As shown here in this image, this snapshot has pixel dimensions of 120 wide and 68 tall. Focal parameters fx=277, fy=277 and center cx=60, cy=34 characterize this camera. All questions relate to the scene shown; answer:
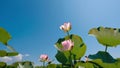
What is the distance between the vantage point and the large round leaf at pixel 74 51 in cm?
202

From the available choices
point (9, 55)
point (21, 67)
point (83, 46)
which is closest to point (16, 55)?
point (9, 55)

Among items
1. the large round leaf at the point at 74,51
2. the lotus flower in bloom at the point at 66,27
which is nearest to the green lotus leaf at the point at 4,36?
the large round leaf at the point at 74,51

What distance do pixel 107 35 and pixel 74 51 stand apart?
0.30m

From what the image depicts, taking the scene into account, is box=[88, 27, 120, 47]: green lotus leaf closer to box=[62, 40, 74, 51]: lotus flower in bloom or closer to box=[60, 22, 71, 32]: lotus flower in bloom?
box=[62, 40, 74, 51]: lotus flower in bloom

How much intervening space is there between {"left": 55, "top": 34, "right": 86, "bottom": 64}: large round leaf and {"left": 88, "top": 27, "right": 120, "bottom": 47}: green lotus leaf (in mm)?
159

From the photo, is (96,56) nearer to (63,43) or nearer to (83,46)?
(83,46)

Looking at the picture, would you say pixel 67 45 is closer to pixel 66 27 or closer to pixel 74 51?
pixel 74 51

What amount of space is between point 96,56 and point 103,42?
0.16 meters

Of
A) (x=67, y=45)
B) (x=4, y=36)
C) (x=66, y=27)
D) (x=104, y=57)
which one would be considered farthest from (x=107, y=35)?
(x=4, y=36)

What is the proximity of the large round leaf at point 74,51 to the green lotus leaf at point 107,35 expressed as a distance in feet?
0.52

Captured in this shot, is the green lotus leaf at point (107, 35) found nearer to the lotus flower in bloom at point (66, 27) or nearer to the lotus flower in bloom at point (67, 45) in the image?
the lotus flower in bloom at point (67, 45)

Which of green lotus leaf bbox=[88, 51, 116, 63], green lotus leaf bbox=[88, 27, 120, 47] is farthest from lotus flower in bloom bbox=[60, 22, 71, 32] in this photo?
green lotus leaf bbox=[88, 51, 116, 63]

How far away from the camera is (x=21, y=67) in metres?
1.88

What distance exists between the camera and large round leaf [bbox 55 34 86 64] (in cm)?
202
